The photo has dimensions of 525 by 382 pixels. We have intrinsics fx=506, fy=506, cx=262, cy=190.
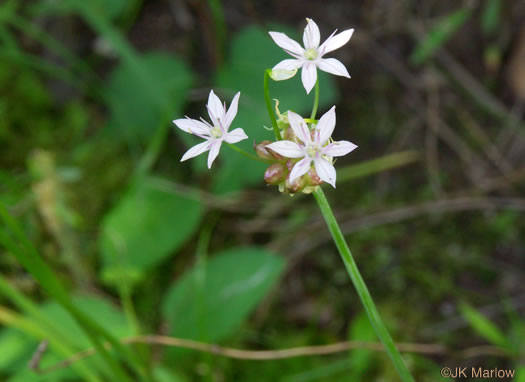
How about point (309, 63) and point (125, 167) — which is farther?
point (125, 167)

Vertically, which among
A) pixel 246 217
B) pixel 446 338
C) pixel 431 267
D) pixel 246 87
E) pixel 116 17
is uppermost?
pixel 116 17

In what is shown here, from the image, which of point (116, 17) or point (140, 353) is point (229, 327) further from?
point (116, 17)

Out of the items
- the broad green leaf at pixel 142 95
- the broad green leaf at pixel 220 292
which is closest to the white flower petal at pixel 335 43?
the broad green leaf at pixel 220 292

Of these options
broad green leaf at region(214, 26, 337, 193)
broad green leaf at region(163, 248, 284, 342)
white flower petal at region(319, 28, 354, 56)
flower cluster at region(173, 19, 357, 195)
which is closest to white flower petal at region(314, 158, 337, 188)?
flower cluster at region(173, 19, 357, 195)

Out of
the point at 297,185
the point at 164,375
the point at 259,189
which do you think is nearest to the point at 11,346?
the point at 164,375

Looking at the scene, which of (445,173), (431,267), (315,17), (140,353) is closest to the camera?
(140,353)

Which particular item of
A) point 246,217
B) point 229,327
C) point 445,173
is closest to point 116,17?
point 246,217

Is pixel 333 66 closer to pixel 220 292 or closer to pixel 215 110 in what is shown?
pixel 215 110

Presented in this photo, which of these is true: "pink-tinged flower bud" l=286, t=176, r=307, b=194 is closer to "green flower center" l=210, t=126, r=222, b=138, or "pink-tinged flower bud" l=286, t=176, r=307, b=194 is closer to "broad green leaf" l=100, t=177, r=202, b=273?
"green flower center" l=210, t=126, r=222, b=138
